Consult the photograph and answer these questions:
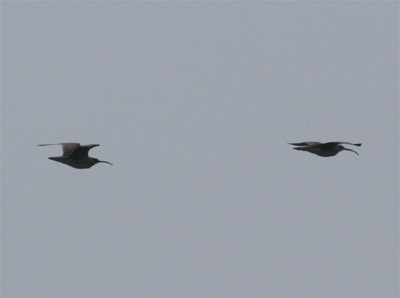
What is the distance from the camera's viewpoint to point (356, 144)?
47438 mm

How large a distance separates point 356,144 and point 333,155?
1.40 metres

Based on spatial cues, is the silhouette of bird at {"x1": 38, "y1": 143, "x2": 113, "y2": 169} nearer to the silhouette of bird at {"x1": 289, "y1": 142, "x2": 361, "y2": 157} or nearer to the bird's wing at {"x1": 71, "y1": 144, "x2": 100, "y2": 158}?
the bird's wing at {"x1": 71, "y1": 144, "x2": 100, "y2": 158}

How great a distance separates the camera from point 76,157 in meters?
45.7

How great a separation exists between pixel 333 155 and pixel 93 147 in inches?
449

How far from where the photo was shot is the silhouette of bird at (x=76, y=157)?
4469cm

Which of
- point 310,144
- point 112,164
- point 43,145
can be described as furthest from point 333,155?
point 43,145

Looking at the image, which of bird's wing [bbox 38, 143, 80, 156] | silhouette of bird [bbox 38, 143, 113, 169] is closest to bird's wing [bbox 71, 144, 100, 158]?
silhouette of bird [bbox 38, 143, 113, 169]

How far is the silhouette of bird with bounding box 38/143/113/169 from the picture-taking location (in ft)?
147

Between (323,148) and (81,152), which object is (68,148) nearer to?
(81,152)

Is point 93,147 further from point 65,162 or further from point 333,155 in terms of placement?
point 333,155

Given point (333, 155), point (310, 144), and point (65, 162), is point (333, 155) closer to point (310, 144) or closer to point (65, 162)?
point (310, 144)

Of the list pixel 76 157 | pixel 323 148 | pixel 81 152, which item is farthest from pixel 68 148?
pixel 323 148

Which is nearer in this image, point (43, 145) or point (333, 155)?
point (43, 145)

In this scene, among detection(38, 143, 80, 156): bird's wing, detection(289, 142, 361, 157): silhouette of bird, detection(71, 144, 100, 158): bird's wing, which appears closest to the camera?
detection(38, 143, 80, 156): bird's wing
